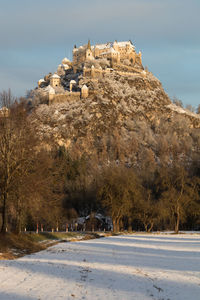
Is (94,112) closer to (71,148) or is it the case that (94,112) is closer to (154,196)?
(71,148)

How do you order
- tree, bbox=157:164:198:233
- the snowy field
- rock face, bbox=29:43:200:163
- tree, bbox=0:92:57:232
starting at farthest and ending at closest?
rock face, bbox=29:43:200:163 < tree, bbox=157:164:198:233 < tree, bbox=0:92:57:232 < the snowy field

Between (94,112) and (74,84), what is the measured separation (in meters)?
26.5

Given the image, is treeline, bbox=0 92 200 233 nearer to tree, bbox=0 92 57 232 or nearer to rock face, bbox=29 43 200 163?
tree, bbox=0 92 57 232

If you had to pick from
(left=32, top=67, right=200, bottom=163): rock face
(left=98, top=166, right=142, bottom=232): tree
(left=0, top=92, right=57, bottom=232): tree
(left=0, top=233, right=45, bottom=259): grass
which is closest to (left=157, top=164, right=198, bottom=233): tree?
(left=98, top=166, right=142, bottom=232): tree

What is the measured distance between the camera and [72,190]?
91.5 metres

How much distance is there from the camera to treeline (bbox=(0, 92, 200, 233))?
97.1 ft

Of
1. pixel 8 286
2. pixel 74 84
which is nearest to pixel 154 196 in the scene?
pixel 8 286

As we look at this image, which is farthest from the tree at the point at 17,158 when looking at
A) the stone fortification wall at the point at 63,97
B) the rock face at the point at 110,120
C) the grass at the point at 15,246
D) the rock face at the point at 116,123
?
the stone fortification wall at the point at 63,97

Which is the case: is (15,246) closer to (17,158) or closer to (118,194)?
(17,158)

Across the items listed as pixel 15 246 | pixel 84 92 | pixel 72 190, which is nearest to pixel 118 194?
pixel 72 190

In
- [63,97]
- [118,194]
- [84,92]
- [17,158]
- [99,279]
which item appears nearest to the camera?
[99,279]

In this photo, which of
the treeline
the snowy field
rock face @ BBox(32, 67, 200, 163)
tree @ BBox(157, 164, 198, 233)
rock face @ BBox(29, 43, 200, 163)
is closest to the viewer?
the snowy field

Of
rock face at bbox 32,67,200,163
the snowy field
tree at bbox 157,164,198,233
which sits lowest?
the snowy field

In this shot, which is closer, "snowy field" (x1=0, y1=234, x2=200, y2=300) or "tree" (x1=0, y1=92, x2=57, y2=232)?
"snowy field" (x1=0, y1=234, x2=200, y2=300)
